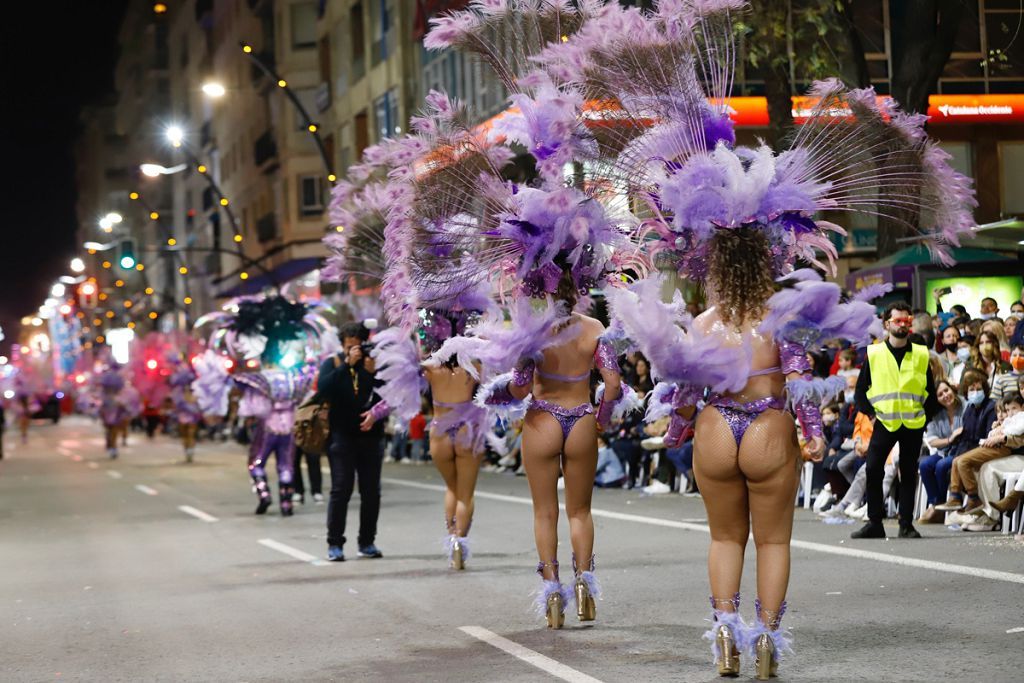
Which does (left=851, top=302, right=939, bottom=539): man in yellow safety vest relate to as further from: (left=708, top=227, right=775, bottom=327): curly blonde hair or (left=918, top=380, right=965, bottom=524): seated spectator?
(left=708, top=227, right=775, bottom=327): curly blonde hair

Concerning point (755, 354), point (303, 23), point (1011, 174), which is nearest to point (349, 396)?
point (755, 354)

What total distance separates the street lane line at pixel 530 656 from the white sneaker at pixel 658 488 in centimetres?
1056

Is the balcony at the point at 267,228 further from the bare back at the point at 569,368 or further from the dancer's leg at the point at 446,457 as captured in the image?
the bare back at the point at 569,368

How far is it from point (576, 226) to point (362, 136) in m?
41.7

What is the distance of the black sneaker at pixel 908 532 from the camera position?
43.1 ft

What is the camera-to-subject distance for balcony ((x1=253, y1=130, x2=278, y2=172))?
5842 centimetres

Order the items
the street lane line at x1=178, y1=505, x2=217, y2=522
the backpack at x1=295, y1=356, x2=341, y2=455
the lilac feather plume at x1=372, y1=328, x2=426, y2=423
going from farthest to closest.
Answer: the street lane line at x1=178, y1=505, x2=217, y2=522 → the backpack at x1=295, y1=356, x2=341, y2=455 → the lilac feather plume at x1=372, y1=328, x2=426, y2=423

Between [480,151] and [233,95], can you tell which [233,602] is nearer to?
[480,151]

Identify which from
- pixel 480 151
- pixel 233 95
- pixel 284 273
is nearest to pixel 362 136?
pixel 284 273

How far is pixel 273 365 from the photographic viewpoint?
1961 cm

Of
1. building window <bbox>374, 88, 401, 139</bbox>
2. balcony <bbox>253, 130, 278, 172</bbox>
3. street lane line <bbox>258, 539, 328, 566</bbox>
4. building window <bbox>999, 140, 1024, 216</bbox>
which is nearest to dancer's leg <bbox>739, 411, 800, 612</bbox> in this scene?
street lane line <bbox>258, 539, 328, 566</bbox>

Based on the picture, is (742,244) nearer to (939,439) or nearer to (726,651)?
(726,651)

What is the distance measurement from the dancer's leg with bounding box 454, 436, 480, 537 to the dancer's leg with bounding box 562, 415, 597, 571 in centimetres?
309

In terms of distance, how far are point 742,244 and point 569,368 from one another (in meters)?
1.97
